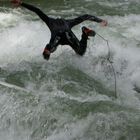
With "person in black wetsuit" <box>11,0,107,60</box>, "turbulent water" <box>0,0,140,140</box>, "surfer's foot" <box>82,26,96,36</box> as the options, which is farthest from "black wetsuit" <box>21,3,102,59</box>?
"turbulent water" <box>0,0,140,140</box>

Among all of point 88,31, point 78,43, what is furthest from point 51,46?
point 88,31

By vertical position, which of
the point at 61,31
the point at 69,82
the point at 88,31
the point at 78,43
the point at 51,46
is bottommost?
the point at 69,82

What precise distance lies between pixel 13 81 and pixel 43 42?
8.93 ft

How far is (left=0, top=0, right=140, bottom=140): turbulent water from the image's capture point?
7883 millimetres

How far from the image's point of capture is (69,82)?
9703mm

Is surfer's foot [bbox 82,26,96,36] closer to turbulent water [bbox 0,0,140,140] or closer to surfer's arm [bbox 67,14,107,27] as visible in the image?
surfer's arm [bbox 67,14,107,27]

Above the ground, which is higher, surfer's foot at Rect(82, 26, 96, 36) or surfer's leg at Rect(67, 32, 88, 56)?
surfer's foot at Rect(82, 26, 96, 36)

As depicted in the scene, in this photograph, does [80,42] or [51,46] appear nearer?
[51,46]

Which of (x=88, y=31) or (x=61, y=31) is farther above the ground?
(x=88, y=31)

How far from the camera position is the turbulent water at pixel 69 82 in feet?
25.9

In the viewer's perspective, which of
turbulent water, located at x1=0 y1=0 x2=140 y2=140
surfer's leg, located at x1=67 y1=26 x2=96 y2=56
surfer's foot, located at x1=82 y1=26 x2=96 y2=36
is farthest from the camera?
surfer's leg, located at x1=67 y1=26 x2=96 y2=56

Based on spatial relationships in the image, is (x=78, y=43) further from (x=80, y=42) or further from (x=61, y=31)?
(x=61, y=31)

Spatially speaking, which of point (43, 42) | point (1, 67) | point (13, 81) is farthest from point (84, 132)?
point (43, 42)

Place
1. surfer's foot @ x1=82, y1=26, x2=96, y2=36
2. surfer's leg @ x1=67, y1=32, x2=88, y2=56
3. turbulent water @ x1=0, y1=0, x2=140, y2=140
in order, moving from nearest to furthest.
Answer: turbulent water @ x1=0, y1=0, x2=140, y2=140 → surfer's foot @ x1=82, y1=26, x2=96, y2=36 → surfer's leg @ x1=67, y1=32, x2=88, y2=56
